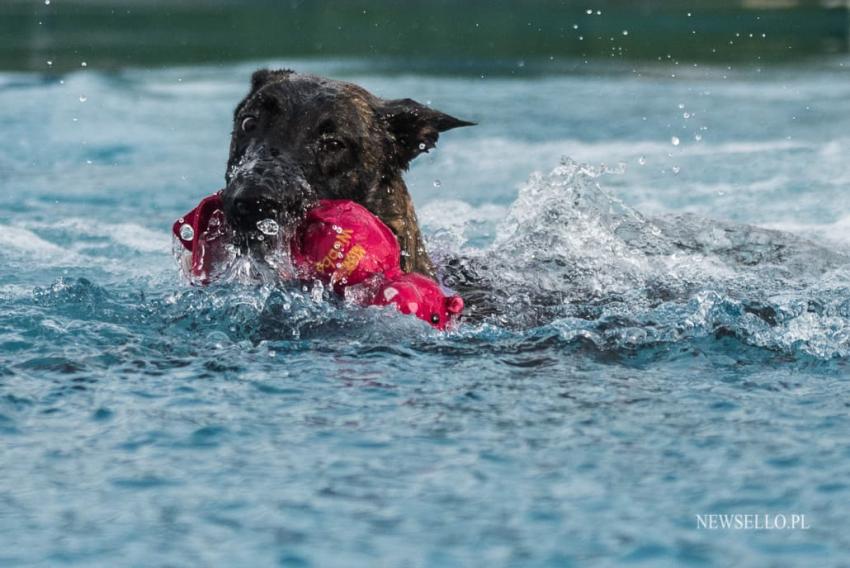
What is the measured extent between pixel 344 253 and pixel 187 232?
64 centimetres

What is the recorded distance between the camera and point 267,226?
429 centimetres

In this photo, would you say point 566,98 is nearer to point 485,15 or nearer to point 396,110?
point 396,110

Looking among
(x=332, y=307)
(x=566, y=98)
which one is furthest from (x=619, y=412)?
(x=566, y=98)

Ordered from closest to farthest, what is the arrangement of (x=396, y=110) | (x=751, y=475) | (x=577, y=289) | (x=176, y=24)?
(x=751, y=475) → (x=396, y=110) → (x=577, y=289) → (x=176, y=24)

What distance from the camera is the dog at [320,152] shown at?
4328mm

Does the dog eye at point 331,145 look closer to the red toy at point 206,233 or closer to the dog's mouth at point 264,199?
the dog's mouth at point 264,199

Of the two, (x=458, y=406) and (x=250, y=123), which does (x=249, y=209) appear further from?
(x=458, y=406)

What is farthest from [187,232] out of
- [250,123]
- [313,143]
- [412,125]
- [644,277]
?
[644,277]

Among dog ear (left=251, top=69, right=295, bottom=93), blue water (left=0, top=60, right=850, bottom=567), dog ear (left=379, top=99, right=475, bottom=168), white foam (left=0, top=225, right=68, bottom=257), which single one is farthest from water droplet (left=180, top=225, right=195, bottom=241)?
white foam (left=0, top=225, right=68, bottom=257)

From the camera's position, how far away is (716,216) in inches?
344

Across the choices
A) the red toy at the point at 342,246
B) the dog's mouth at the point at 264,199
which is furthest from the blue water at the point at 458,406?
the dog's mouth at the point at 264,199

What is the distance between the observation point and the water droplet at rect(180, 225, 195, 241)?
467cm

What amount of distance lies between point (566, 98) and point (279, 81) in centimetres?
941

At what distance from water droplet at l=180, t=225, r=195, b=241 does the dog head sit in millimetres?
228
